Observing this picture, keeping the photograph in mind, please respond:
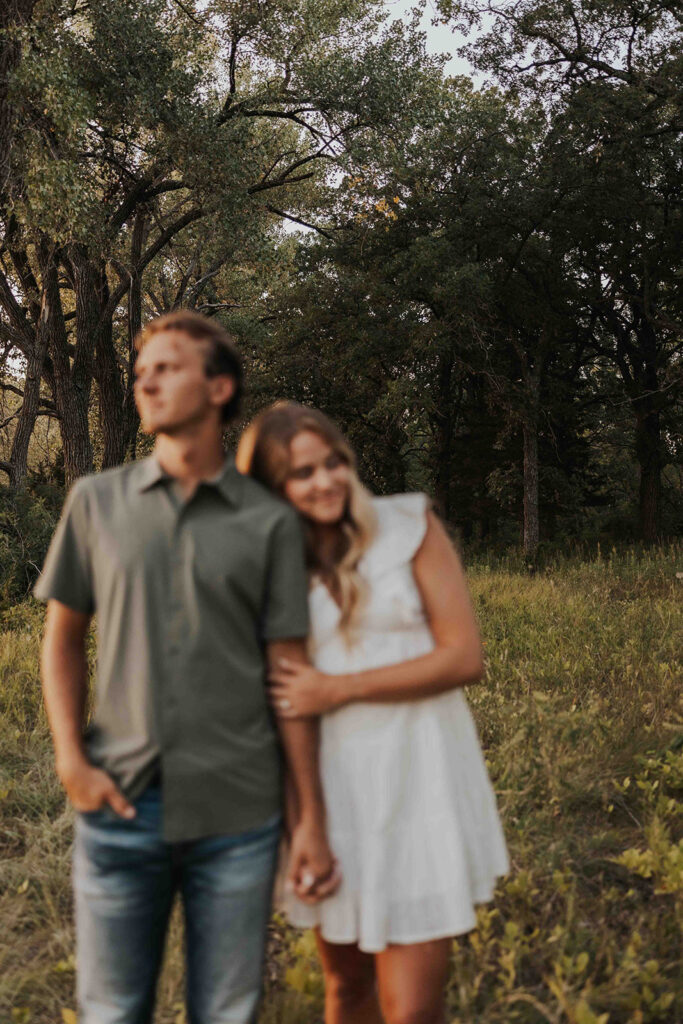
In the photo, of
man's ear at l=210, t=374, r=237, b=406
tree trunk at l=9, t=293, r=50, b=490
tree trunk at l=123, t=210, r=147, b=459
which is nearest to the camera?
man's ear at l=210, t=374, r=237, b=406

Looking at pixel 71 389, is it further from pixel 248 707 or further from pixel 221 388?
pixel 248 707

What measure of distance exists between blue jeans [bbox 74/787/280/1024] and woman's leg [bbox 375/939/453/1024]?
0.30 m

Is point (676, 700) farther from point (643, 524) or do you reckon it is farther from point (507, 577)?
point (643, 524)

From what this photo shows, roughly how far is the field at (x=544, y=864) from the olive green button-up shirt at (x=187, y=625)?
3.98 ft

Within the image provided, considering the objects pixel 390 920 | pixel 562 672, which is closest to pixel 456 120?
pixel 562 672

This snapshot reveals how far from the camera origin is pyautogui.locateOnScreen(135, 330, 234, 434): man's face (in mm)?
1737

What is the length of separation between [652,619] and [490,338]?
33.8 ft

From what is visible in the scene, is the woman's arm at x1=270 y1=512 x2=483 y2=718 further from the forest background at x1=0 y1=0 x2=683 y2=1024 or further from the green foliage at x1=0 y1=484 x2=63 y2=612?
the green foliage at x1=0 y1=484 x2=63 y2=612

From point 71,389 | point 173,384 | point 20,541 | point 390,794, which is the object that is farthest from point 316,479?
point 71,389

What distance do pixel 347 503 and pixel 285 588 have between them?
0.29 meters

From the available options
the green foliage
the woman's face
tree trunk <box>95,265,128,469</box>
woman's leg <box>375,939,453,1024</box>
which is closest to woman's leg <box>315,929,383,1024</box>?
woman's leg <box>375,939,453,1024</box>

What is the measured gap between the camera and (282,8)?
44.6 ft

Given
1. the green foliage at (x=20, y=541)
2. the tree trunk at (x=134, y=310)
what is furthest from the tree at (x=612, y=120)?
the green foliage at (x=20, y=541)

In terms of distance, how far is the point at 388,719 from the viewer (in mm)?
1837
